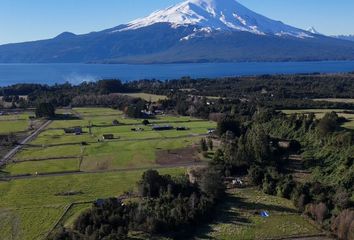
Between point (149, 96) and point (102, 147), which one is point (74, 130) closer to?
point (102, 147)

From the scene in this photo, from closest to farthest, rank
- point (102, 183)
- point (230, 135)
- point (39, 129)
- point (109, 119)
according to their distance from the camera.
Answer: point (102, 183) → point (230, 135) → point (39, 129) → point (109, 119)

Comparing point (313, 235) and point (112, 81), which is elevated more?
point (112, 81)

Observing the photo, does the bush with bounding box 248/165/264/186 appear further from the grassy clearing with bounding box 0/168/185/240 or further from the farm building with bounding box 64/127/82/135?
the farm building with bounding box 64/127/82/135

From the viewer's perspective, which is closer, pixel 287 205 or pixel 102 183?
pixel 287 205

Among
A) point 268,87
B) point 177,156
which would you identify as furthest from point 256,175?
point 268,87

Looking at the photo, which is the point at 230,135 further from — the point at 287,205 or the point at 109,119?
the point at 109,119

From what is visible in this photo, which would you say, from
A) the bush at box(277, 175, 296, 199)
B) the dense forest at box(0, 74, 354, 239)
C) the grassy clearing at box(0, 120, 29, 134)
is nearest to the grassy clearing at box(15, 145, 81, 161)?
the grassy clearing at box(0, 120, 29, 134)

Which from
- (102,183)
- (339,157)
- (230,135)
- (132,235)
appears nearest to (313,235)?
(132,235)
